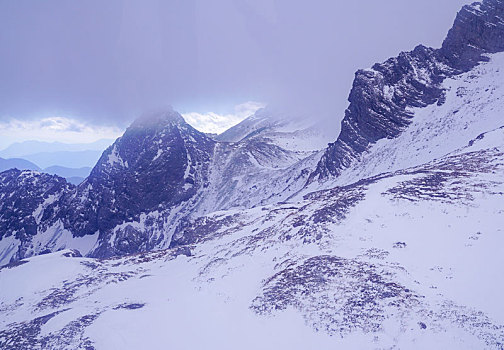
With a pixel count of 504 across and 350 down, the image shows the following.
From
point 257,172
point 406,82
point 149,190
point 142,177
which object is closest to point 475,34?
point 406,82

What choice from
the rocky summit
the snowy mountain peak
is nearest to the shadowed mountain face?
the snowy mountain peak

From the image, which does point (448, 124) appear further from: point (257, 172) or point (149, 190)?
point (149, 190)

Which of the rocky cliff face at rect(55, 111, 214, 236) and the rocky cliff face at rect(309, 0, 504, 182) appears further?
the rocky cliff face at rect(55, 111, 214, 236)

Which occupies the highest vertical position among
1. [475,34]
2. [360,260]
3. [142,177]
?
[475,34]

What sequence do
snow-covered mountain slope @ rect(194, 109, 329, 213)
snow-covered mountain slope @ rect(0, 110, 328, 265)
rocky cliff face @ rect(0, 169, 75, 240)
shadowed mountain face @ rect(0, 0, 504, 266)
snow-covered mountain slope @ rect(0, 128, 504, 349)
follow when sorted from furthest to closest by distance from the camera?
rocky cliff face @ rect(0, 169, 75, 240) → snow-covered mountain slope @ rect(0, 110, 328, 265) → snow-covered mountain slope @ rect(194, 109, 329, 213) → shadowed mountain face @ rect(0, 0, 504, 266) → snow-covered mountain slope @ rect(0, 128, 504, 349)

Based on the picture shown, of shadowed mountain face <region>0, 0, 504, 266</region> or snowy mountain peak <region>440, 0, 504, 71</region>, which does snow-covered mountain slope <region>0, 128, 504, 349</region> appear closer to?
shadowed mountain face <region>0, 0, 504, 266</region>

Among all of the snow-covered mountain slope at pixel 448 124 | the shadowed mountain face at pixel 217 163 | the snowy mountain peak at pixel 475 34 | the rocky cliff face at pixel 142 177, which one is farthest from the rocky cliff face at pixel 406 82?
the rocky cliff face at pixel 142 177
